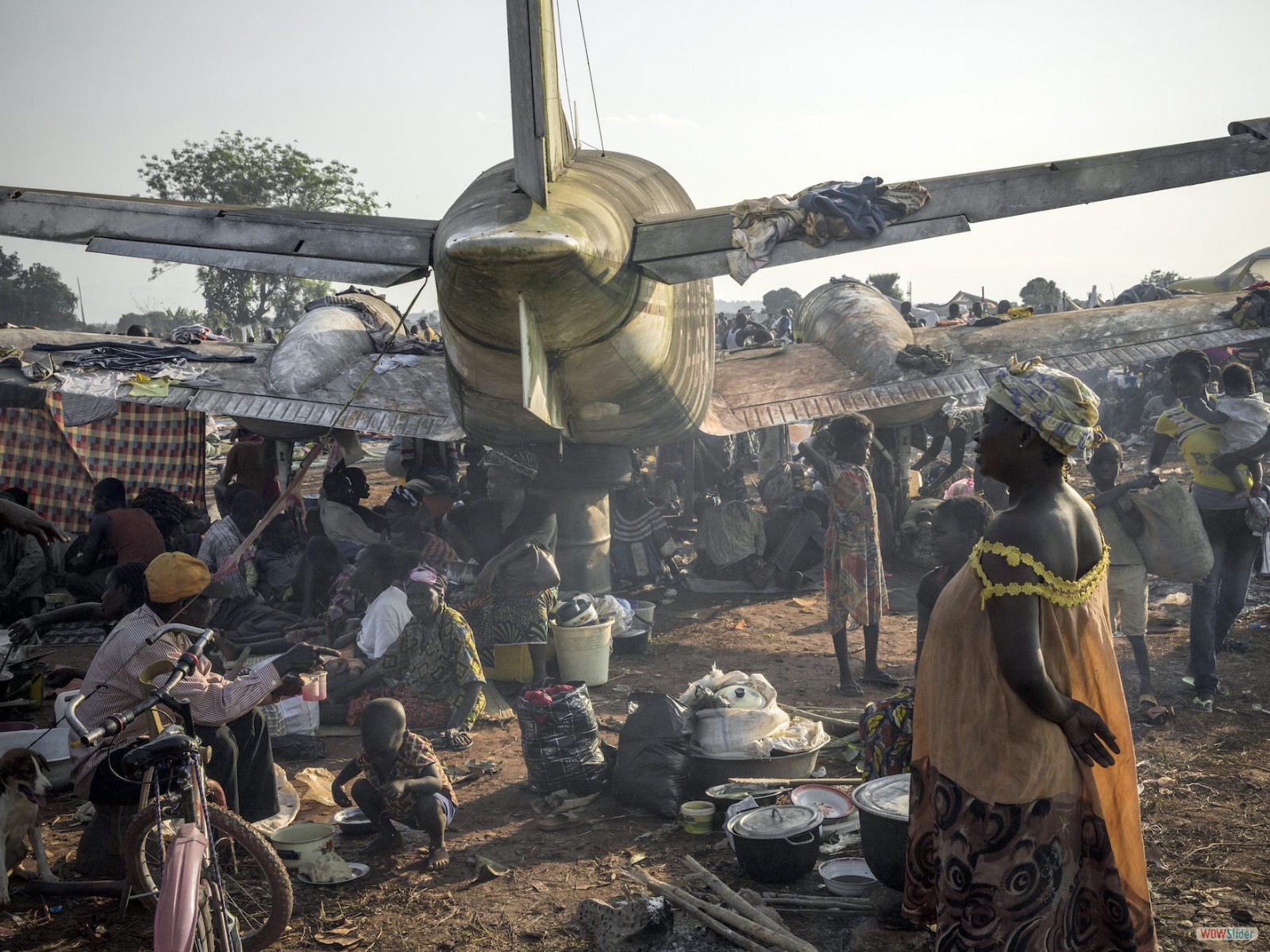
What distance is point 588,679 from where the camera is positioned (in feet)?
26.6

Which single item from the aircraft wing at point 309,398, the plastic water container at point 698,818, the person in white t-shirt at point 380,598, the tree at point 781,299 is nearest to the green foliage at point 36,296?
the tree at point 781,299

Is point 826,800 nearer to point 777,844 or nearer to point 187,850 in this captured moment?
point 777,844

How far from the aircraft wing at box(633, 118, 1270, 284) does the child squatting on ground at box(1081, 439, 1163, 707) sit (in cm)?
174

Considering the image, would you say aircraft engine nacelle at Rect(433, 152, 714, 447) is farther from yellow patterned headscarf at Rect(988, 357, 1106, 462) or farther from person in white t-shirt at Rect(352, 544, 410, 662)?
yellow patterned headscarf at Rect(988, 357, 1106, 462)

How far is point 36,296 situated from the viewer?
50469 mm

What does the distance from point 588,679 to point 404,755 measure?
110 inches

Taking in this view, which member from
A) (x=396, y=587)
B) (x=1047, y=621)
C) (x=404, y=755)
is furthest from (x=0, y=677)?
(x=1047, y=621)

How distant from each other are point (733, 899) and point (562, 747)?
1.92 meters

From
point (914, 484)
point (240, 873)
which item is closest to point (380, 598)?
point (240, 873)

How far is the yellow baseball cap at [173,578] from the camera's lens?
15.4 ft

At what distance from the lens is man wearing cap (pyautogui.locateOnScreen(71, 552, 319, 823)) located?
4504mm

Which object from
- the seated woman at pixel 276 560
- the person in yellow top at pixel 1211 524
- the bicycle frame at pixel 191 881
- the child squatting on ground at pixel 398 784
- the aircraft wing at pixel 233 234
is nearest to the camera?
the bicycle frame at pixel 191 881

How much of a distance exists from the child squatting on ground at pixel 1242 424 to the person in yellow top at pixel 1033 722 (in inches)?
187

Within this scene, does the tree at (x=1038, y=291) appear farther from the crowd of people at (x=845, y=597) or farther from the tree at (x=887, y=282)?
the crowd of people at (x=845, y=597)
